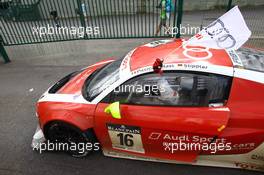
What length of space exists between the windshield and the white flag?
46.4 inches

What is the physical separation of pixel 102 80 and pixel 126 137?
86cm

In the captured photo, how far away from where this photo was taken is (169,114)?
2754 millimetres

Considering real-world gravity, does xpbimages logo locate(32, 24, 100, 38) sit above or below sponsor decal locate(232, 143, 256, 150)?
below

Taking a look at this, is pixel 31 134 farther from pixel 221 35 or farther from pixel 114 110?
pixel 221 35

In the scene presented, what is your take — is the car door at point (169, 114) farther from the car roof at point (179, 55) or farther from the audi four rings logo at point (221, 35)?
the audi four rings logo at point (221, 35)

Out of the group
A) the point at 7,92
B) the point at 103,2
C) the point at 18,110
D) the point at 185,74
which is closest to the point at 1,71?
the point at 7,92

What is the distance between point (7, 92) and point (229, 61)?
4.91 meters

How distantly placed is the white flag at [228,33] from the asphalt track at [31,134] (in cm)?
167

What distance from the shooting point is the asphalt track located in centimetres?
332

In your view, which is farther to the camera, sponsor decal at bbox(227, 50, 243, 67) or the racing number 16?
the racing number 16

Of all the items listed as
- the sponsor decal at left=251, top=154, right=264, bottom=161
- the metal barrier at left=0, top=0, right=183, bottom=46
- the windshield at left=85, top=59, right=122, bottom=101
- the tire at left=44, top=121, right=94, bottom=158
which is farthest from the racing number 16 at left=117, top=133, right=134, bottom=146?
the metal barrier at left=0, top=0, right=183, bottom=46

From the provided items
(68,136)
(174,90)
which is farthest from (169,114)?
(68,136)

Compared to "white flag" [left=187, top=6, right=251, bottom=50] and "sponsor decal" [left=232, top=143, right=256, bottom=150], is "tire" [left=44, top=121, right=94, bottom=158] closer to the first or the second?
"sponsor decal" [left=232, top=143, right=256, bottom=150]

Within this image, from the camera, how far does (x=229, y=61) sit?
279 centimetres
